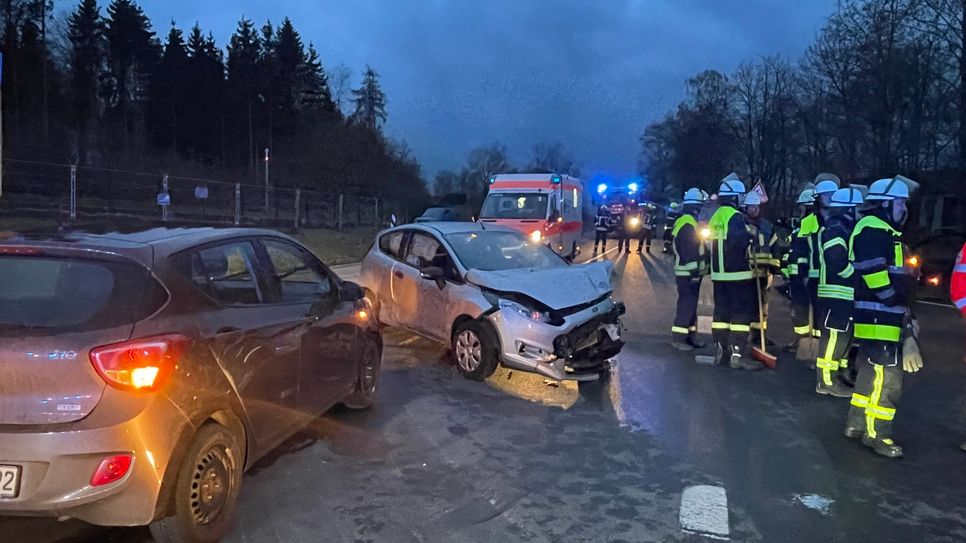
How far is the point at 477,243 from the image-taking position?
827 cm

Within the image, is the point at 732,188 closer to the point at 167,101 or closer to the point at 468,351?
the point at 468,351

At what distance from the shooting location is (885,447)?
206 inches

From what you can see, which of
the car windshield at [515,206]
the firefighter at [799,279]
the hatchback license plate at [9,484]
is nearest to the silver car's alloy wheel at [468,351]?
the firefighter at [799,279]

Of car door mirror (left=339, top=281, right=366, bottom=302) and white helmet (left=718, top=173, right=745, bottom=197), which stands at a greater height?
white helmet (left=718, top=173, right=745, bottom=197)

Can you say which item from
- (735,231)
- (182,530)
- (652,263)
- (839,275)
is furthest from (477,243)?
(652,263)

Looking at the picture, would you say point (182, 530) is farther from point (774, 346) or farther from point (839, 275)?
point (774, 346)

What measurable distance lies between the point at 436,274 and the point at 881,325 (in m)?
4.11

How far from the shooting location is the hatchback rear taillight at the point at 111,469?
10.3 feet

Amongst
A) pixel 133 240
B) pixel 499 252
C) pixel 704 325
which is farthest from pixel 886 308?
pixel 704 325

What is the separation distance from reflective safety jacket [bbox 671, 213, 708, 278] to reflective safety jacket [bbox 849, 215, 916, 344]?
3598 millimetres

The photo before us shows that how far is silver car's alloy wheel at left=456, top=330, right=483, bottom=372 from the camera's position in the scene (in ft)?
23.2

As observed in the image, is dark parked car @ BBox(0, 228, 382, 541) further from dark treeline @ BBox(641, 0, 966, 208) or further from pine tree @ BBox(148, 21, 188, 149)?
pine tree @ BBox(148, 21, 188, 149)

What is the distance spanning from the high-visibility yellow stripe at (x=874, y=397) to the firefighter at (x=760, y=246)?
3104 millimetres

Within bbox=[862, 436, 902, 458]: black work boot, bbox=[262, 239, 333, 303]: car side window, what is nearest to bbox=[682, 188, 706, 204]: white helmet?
bbox=[862, 436, 902, 458]: black work boot
